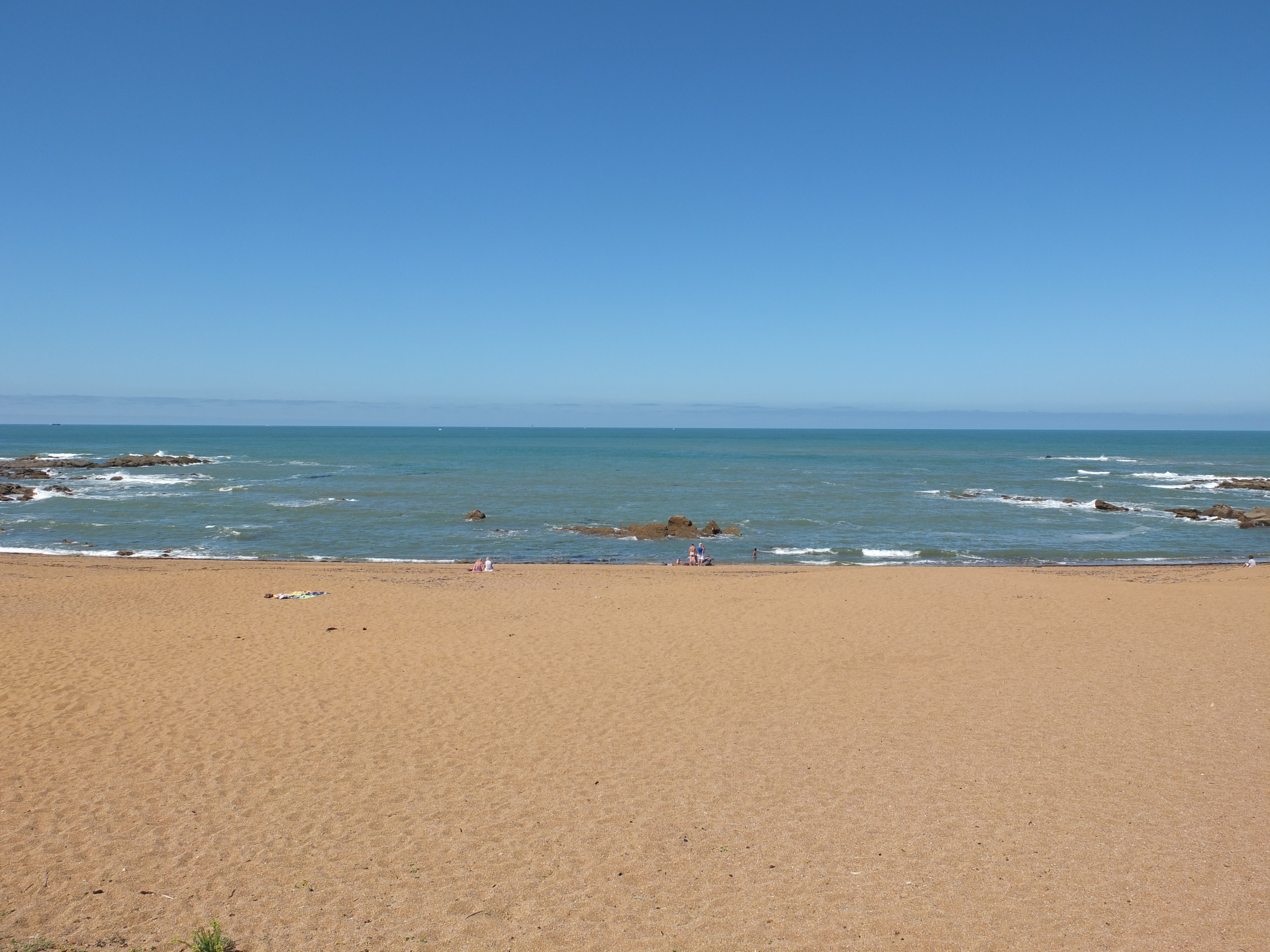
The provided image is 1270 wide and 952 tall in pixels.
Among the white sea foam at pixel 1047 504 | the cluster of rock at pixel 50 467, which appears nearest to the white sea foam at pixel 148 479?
the cluster of rock at pixel 50 467

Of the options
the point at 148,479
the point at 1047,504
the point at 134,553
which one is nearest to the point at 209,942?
the point at 134,553

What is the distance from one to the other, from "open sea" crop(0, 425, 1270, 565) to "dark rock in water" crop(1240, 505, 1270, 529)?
1.72 feet

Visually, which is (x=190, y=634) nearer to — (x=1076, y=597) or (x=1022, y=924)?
(x=1022, y=924)

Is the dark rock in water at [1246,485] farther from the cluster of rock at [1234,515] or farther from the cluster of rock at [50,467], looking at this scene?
the cluster of rock at [50,467]

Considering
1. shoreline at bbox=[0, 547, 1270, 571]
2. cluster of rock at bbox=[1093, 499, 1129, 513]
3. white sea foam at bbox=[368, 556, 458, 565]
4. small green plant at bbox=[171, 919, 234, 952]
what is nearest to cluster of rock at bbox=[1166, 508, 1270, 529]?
cluster of rock at bbox=[1093, 499, 1129, 513]

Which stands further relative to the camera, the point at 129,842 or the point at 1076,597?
the point at 1076,597

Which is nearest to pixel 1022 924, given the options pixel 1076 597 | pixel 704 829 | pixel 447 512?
pixel 704 829

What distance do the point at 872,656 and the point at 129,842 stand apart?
36.4 feet

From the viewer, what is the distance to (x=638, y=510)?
139 feet

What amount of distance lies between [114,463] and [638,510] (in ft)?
176

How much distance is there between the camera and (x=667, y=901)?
659cm

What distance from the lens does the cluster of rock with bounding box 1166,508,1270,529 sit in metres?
36.0

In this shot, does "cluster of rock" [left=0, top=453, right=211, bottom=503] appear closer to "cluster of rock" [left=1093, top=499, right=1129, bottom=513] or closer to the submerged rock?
the submerged rock

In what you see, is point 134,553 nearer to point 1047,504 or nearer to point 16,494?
point 16,494
